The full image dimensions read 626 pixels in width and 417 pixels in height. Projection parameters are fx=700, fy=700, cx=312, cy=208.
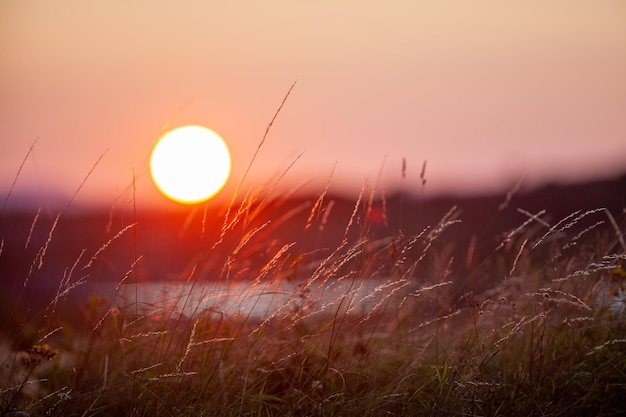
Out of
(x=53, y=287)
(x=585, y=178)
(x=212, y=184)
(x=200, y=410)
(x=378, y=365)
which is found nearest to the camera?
(x=200, y=410)

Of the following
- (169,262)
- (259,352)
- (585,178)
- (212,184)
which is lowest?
(169,262)

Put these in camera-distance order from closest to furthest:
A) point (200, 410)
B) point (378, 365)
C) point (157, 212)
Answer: point (200, 410)
point (378, 365)
point (157, 212)

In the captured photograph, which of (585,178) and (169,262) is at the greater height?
(585,178)

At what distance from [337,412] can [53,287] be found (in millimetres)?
5576

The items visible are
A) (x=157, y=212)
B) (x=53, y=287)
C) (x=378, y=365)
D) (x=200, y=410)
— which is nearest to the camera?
(x=200, y=410)

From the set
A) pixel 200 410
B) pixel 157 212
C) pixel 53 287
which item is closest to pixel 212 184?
pixel 200 410

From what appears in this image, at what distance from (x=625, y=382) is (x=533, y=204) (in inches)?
535

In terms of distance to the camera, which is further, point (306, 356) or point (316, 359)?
point (316, 359)

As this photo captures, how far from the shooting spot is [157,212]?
601 inches

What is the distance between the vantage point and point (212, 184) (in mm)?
5008

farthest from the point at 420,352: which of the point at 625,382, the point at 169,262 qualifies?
the point at 169,262

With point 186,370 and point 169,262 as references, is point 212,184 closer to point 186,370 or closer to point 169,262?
point 186,370

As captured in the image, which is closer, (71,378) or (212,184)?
(71,378)

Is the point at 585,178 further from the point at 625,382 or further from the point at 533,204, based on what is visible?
the point at 625,382
